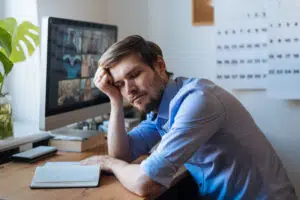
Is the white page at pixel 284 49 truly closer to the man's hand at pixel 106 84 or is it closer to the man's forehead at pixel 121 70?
the man's hand at pixel 106 84

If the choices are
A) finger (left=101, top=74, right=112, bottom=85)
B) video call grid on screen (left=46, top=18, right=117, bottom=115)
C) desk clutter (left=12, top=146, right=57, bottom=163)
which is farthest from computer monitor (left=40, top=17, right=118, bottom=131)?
finger (left=101, top=74, right=112, bottom=85)

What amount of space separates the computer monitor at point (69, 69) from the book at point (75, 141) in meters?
0.08

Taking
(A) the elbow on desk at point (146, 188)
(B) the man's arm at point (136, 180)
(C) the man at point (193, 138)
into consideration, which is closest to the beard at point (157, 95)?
(C) the man at point (193, 138)

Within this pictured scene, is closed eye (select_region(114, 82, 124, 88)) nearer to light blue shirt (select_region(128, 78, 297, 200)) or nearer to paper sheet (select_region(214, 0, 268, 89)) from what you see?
light blue shirt (select_region(128, 78, 297, 200))

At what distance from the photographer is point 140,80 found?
1455mm

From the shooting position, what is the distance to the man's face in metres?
1.45

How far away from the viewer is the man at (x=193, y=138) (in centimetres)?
127

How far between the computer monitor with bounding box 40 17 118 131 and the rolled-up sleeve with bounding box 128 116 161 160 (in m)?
0.29

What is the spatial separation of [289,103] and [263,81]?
0.19m

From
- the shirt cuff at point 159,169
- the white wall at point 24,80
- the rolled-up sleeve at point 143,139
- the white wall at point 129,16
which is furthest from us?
the white wall at point 129,16

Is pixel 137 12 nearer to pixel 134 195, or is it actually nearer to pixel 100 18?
pixel 100 18

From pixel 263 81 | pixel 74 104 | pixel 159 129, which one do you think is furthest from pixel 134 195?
pixel 263 81

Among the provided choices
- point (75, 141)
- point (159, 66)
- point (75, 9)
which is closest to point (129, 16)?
point (75, 9)

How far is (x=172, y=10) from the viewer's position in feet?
8.33
